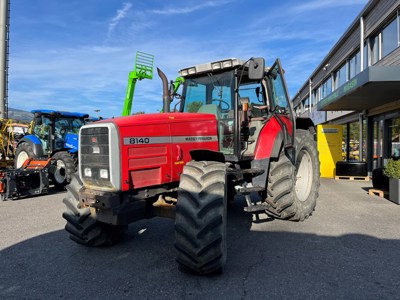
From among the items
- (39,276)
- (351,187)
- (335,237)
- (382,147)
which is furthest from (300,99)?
(39,276)

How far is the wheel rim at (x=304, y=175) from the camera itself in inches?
250

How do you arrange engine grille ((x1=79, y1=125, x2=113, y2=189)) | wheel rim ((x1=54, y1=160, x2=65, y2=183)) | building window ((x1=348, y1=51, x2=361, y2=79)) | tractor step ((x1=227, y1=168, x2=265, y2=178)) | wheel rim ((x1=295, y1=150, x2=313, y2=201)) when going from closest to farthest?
engine grille ((x1=79, y1=125, x2=113, y2=189))
tractor step ((x1=227, y1=168, x2=265, y2=178))
wheel rim ((x1=295, y1=150, x2=313, y2=201))
wheel rim ((x1=54, y1=160, x2=65, y2=183))
building window ((x1=348, y1=51, x2=361, y2=79))

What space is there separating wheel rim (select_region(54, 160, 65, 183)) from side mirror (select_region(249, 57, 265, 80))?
302 inches

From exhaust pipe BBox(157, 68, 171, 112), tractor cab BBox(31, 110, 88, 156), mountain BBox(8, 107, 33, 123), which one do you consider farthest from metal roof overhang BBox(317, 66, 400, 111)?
mountain BBox(8, 107, 33, 123)

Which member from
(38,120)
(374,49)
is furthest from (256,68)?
(374,49)

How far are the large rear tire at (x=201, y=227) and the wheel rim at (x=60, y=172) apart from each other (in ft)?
25.2

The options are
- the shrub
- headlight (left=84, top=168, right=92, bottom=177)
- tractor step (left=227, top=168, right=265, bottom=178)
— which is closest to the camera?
headlight (left=84, top=168, right=92, bottom=177)

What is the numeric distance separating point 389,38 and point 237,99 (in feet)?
34.4

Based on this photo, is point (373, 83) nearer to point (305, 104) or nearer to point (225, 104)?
point (225, 104)

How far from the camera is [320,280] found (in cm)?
345

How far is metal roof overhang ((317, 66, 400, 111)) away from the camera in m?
8.67

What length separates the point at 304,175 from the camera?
6.51 m

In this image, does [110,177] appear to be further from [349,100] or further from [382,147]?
[382,147]

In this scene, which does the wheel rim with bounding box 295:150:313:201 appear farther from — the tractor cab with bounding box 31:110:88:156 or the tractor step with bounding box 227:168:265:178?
the tractor cab with bounding box 31:110:88:156
